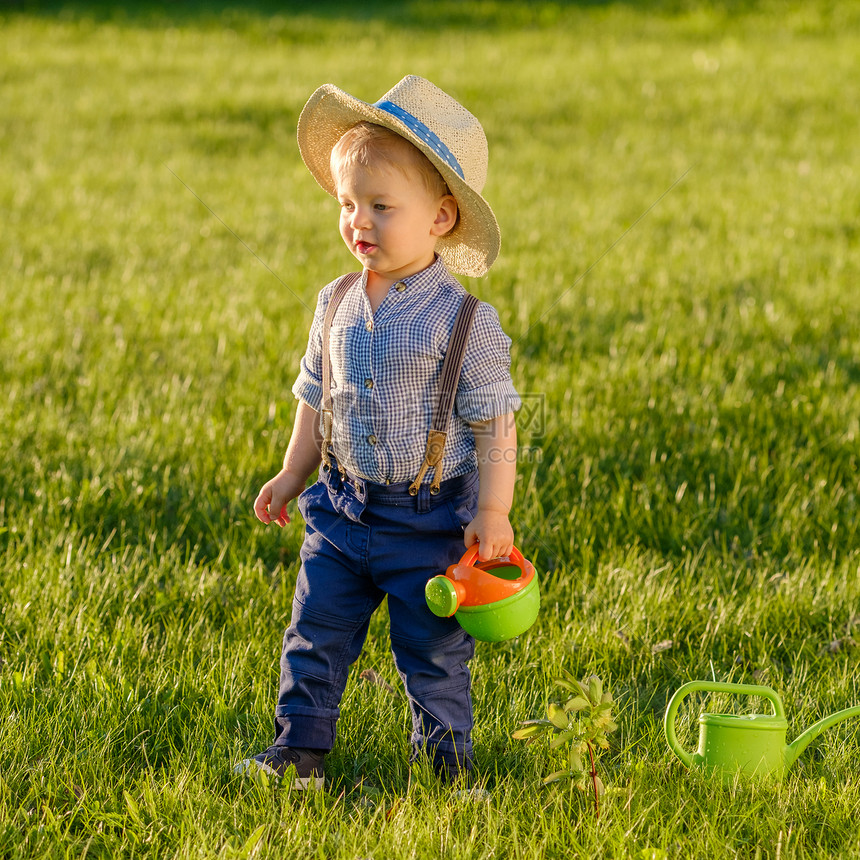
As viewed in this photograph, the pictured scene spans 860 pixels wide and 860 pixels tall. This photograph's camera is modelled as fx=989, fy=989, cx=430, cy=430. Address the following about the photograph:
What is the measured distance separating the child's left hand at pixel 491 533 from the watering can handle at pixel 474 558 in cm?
2

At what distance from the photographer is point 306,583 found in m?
2.67

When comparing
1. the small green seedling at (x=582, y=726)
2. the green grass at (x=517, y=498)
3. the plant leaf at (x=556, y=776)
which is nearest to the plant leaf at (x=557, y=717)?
the small green seedling at (x=582, y=726)

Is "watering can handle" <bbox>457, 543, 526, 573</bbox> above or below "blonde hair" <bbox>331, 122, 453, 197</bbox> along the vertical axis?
below

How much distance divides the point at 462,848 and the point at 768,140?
30.7 ft

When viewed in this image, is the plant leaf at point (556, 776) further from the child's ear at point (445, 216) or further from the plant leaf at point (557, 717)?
the child's ear at point (445, 216)

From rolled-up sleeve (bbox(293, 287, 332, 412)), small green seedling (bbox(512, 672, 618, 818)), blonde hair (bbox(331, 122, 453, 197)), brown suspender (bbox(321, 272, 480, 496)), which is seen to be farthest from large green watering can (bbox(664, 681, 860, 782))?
blonde hair (bbox(331, 122, 453, 197))

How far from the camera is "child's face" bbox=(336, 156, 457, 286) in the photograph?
243 cm

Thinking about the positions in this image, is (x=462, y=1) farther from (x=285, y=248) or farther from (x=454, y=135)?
(x=454, y=135)

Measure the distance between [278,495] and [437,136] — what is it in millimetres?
1081

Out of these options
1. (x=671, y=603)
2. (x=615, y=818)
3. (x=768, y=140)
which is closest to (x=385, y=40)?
(x=768, y=140)

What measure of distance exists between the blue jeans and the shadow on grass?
→ 15576 millimetres

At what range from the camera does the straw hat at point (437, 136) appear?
2.40 metres

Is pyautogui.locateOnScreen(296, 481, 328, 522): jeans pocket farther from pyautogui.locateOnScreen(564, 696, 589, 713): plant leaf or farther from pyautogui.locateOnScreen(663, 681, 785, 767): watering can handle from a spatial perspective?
pyautogui.locateOnScreen(663, 681, 785, 767): watering can handle

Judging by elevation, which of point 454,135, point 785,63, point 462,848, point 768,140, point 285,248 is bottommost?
point 462,848
